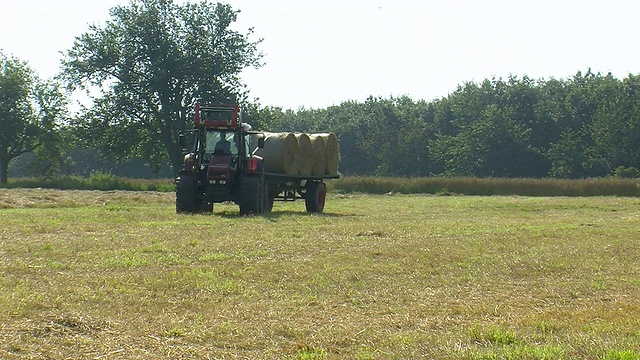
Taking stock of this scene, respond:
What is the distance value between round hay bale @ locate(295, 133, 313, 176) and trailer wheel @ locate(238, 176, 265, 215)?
4.36 meters

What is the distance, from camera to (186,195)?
945 inches

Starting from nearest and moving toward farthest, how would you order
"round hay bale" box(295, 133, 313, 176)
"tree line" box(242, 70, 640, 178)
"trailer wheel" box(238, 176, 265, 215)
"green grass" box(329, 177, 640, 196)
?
"trailer wheel" box(238, 176, 265, 215)
"round hay bale" box(295, 133, 313, 176)
"green grass" box(329, 177, 640, 196)
"tree line" box(242, 70, 640, 178)

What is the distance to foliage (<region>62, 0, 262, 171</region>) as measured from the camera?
55.2m

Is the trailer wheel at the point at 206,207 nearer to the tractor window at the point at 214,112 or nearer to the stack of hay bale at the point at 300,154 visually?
the tractor window at the point at 214,112

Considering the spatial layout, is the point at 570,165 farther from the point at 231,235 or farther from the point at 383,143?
the point at 231,235

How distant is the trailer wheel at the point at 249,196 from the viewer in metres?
23.8

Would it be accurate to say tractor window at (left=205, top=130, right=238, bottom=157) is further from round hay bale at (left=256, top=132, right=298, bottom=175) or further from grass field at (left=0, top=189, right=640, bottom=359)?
grass field at (left=0, top=189, right=640, bottom=359)

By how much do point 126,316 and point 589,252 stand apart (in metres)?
8.84

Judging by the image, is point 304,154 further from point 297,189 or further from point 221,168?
point 221,168

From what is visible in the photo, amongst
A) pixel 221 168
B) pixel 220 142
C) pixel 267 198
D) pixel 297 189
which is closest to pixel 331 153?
pixel 297 189

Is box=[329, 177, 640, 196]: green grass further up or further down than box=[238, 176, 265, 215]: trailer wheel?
further down

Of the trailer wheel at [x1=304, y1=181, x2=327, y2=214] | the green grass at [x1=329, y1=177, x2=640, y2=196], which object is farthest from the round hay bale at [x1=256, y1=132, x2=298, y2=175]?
the green grass at [x1=329, y1=177, x2=640, y2=196]

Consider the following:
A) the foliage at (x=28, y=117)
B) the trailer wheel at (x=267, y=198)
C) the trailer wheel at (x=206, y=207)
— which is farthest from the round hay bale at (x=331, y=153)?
the foliage at (x=28, y=117)

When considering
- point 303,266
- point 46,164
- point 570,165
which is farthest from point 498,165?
point 303,266
